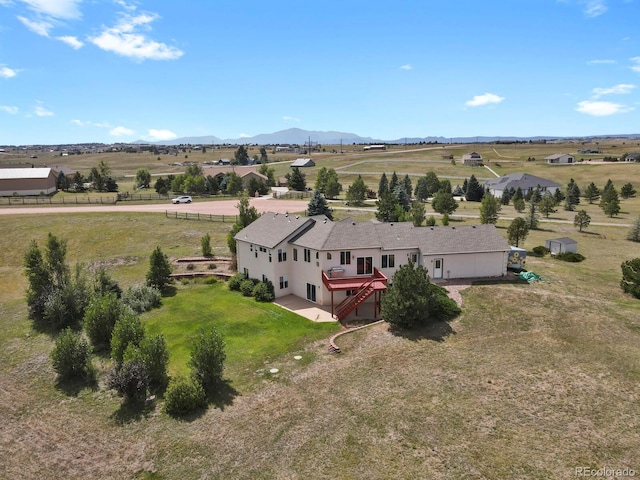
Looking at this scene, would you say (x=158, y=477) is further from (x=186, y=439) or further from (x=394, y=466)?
(x=394, y=466)

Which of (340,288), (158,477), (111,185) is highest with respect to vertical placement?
(111,185)

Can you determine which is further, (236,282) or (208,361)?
(236,282)

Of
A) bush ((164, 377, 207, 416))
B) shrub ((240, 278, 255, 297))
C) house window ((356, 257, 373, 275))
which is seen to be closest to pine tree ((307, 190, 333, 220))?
shrub ((240, 278, 255, 297))

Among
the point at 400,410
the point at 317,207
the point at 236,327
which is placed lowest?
the point at 400,410

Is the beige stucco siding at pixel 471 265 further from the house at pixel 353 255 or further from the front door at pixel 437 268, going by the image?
the front door at pixel 437 268

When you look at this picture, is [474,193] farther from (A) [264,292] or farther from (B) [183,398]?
(B) [183,398]

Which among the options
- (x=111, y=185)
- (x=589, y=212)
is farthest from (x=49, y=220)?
(x=589, y=212)

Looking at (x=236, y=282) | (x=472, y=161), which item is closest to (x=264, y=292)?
(x=236, y=282)
